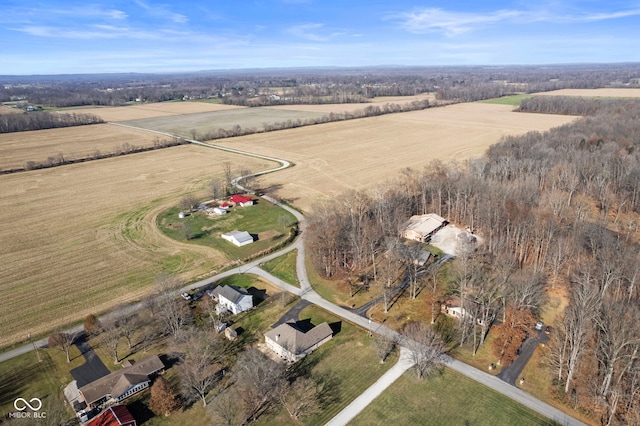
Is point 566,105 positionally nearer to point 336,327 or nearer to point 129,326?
point 336,327

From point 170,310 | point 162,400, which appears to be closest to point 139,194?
point 170,310

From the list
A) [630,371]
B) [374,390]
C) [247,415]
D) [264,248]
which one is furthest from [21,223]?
[630,371]

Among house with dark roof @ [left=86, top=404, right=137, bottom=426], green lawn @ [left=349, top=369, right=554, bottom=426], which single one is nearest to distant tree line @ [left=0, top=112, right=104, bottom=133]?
house with dark roof @ [left=86, top=404, right=137, bottom=426]

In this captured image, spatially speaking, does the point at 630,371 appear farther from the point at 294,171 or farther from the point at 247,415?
the point at 294,171

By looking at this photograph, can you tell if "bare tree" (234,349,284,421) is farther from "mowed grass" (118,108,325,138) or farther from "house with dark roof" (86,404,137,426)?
"mowed grass" (118,108,325,138)

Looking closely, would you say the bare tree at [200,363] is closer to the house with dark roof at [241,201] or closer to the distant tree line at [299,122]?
the house with dark roof at [241,201]

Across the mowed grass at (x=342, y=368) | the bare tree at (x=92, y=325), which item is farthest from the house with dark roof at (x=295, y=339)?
the bare tree at (x=92, y=325)
